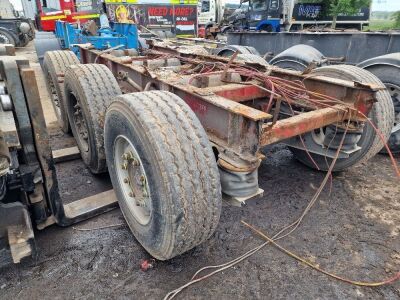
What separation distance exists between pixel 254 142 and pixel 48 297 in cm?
168

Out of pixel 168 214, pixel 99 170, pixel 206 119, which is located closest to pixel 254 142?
pixel 206 119

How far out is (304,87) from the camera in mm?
3127

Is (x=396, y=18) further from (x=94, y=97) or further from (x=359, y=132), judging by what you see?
(x=94, y=97)

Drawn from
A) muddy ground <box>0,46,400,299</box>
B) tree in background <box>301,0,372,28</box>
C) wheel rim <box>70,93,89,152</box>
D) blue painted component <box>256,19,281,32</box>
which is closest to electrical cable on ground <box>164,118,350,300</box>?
muddy ground <box>0,46,400,299</box>

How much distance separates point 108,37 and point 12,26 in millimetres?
11776

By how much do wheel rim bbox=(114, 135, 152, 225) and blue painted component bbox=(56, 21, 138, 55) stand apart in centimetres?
419

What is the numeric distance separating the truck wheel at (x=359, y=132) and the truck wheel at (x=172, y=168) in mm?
1660

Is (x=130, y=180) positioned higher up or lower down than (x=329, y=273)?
higher up

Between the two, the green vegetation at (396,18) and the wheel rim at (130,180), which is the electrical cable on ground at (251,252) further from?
the green vegetation at (396,18)

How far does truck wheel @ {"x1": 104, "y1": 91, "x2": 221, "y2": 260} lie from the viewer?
6.06 feet

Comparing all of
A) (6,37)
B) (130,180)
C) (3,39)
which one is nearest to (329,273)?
(130,180)

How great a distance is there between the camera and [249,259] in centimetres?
248

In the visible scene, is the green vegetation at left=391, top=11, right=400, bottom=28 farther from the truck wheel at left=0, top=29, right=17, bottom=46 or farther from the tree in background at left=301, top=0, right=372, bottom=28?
the truck wheel at left=0, top=29, right=17, bottom=46

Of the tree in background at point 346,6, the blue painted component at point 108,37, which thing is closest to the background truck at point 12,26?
the blue painted component at point 108,37
